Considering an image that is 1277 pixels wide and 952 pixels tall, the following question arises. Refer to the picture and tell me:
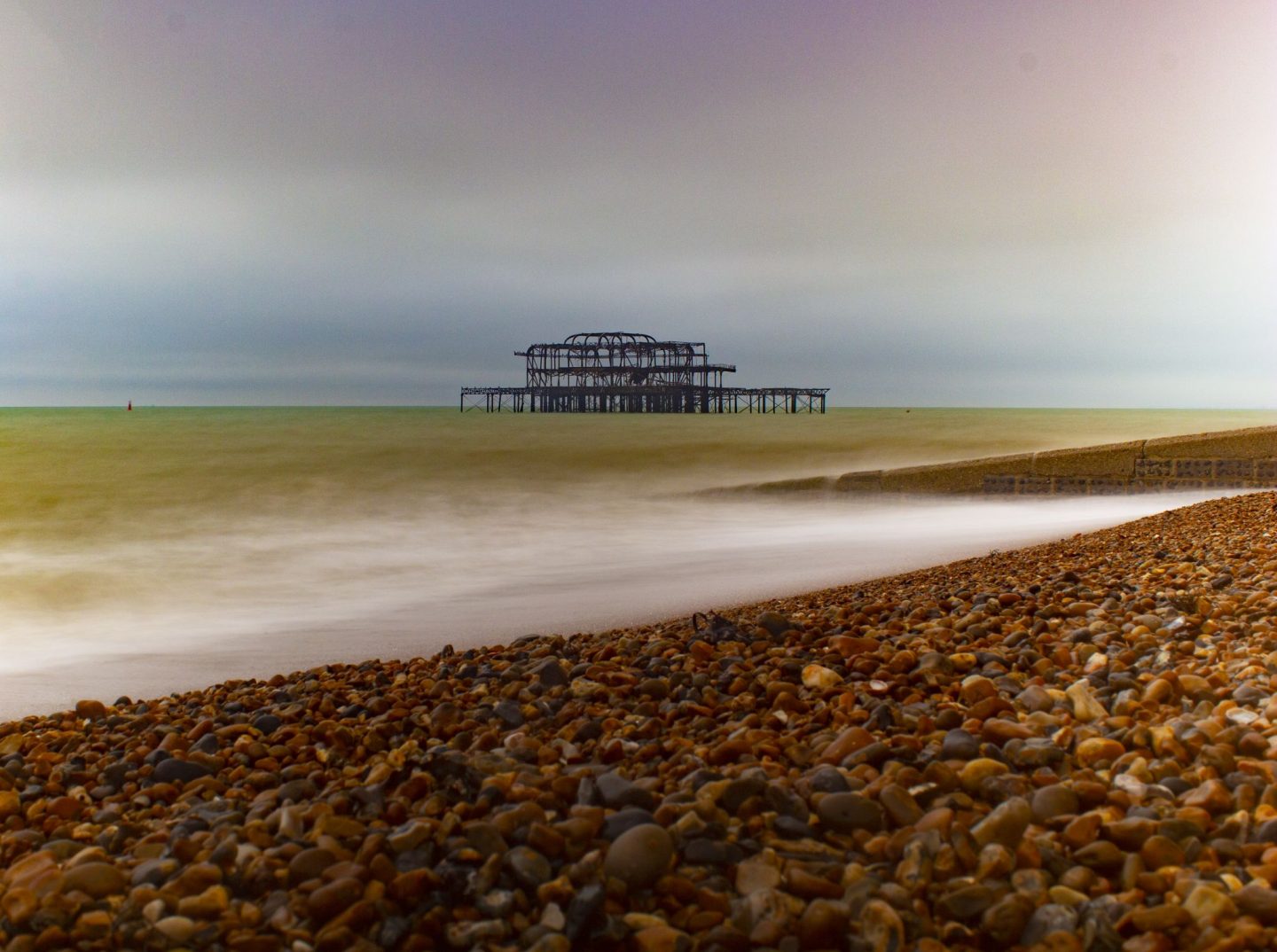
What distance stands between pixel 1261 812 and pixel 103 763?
2.67 metres

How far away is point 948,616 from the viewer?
3.46m

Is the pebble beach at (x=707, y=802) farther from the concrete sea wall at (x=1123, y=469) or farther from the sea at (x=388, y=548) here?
the concrete sea wall at (x=1123, y=469)

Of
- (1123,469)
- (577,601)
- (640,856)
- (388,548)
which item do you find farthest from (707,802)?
(1123,469)

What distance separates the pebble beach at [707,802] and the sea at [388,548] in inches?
87.4

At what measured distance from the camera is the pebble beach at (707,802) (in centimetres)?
169

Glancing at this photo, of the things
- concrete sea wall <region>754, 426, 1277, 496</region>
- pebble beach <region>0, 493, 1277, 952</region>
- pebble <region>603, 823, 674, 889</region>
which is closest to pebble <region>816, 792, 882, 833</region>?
pebble beach <region>0, 493, 1277, 952</region>

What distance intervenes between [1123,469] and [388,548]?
8072 mm

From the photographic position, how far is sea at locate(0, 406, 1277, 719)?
5.67 m

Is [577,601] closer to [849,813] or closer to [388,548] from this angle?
[849,813]

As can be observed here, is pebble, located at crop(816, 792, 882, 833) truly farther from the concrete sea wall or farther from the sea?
the concrete sea wall

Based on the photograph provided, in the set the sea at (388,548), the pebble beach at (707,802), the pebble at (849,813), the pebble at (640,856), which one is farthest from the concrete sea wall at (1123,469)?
the pebble at (640,856)

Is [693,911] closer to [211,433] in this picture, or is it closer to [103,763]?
[103,763]

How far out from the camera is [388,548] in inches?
449

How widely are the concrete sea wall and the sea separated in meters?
0.34
